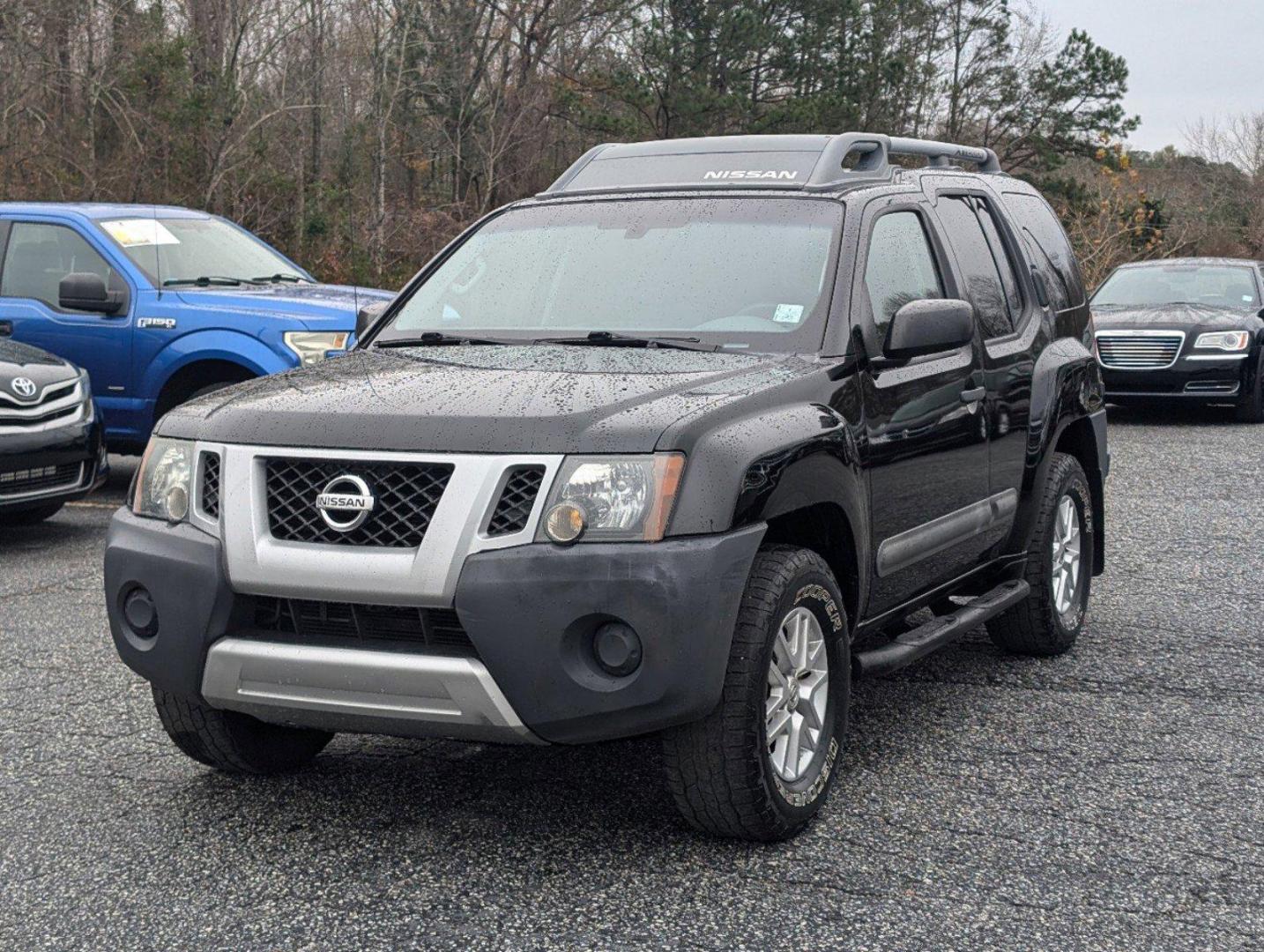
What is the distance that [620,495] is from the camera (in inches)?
139

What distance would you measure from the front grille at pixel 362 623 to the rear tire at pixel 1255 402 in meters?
13.3

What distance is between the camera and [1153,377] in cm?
1502

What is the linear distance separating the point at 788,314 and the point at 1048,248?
231cm

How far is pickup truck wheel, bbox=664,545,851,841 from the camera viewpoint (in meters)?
3.71

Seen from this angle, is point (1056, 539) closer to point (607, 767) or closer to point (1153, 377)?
point (607, 767)

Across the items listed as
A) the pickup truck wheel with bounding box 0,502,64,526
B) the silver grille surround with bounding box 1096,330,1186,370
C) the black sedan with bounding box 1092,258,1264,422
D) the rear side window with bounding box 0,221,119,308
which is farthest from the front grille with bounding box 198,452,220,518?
the silver grille surround with bounding box 1096,330,1186,370

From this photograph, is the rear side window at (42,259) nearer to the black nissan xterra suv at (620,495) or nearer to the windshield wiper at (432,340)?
the black nissan xterra suv at (620,495)

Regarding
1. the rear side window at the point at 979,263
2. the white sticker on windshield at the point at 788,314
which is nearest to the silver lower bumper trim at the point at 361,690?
the white sticker on windshield at the point at 788,314

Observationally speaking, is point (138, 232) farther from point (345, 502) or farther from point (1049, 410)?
point (345, 502)

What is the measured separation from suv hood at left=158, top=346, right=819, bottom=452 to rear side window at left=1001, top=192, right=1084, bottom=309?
7.39 ft

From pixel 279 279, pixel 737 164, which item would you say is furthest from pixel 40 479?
pixel 737 164

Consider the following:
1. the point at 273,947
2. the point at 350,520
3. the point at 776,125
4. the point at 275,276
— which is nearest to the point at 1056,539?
the point at 350,520

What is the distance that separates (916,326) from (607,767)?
5.17ft

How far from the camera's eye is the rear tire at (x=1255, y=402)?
15.2 meters
